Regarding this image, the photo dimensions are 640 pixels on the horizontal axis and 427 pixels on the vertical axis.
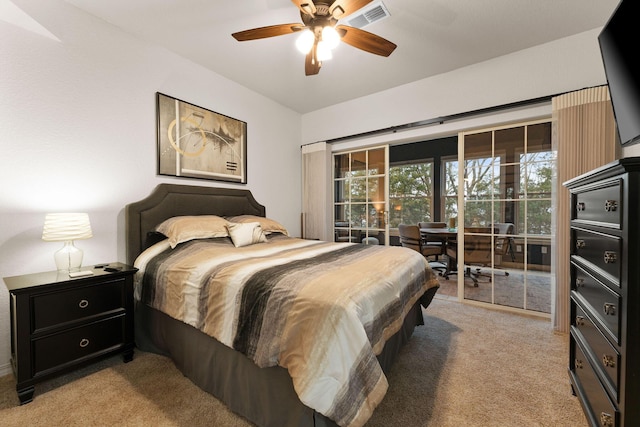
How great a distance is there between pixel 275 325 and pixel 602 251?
1489mm

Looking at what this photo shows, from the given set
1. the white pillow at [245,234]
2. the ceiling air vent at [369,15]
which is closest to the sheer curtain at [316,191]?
the white pillow at [245,234]

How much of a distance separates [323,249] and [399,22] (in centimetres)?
211

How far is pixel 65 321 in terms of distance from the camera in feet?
5.54

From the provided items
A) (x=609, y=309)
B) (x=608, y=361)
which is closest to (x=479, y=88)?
(x=609, y=309)

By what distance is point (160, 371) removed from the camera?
185 centimetres

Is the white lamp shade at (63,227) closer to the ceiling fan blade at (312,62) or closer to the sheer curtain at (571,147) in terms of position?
the ceiling fan blade at (312,62)

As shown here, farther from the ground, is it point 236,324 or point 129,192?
point 129,192

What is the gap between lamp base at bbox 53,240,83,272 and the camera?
1.89 meters

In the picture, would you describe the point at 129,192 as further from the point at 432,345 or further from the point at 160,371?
the point at 432,345

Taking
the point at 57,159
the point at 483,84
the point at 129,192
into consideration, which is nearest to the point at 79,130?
the point at 57,159

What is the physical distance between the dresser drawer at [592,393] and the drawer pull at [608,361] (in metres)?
0.13

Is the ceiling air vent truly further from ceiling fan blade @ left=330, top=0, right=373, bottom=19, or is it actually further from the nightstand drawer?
the nightstand drawer

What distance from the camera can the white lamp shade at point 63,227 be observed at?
1740 millimetres

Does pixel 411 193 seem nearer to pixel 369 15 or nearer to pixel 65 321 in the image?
pixel 369 15
